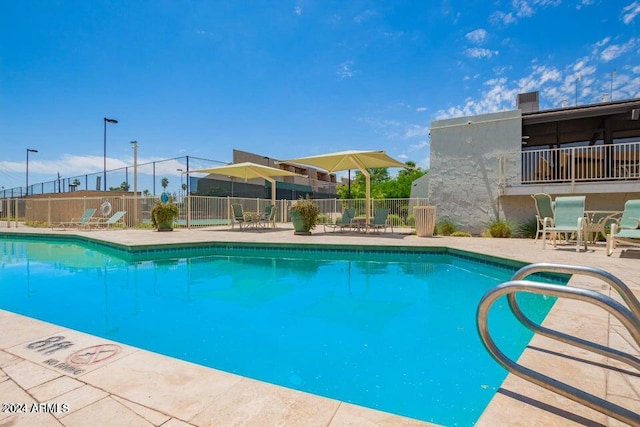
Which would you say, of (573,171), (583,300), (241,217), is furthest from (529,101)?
(583,300)

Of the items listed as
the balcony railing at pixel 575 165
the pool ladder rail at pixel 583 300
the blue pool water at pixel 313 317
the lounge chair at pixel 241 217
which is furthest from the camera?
the lounge chair at pixel 241 217

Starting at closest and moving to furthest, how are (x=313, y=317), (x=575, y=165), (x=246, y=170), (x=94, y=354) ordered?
(x=94, y=354), (x=313, y=317), (x=575, y=165), (x=246, y=170)

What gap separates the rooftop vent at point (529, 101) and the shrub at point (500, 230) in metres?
4.99

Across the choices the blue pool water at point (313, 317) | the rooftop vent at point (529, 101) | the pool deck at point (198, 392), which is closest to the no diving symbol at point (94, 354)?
the pool deck at point (198, 392)

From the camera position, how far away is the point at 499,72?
41.0 feet

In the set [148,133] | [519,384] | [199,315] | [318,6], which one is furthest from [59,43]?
[519,384]

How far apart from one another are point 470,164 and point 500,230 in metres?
2.40

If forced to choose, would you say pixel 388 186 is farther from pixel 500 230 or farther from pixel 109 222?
pixel 109 222

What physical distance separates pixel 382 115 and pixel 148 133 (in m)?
16.6

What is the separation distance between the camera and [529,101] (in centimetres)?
1177

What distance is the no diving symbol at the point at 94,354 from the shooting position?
1906 millimetres

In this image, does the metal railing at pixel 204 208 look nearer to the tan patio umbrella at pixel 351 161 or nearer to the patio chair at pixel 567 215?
the tan patio umbrella at pixel 351 161

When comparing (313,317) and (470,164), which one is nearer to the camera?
(313,317)

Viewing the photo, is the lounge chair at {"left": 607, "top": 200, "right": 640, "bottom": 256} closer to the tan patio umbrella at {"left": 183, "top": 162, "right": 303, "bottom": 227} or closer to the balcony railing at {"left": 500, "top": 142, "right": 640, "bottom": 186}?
the balcony railing at {"left": 500, "top": 142, "right": 640, "bottom": 186}
